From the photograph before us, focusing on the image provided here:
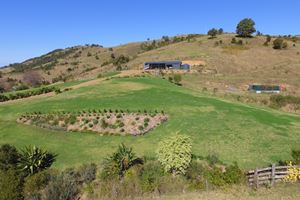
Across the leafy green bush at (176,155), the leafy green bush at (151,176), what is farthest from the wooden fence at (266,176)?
the leafy green bush at (151,176)

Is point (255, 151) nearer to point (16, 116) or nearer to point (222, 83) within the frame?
point (16, 116)

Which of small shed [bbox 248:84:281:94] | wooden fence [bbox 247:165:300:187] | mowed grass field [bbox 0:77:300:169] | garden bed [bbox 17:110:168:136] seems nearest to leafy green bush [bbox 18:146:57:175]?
mowed grass field [bbox 0:77:300:169]

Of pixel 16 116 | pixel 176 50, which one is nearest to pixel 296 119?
pixel 16 116

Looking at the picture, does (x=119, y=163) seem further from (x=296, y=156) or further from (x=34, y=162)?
(x=296, y=156)

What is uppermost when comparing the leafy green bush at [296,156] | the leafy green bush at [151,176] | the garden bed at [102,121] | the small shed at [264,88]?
the garden bed at [102,121]

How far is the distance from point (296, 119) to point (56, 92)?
1415 inches

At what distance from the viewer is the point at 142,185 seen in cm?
2022

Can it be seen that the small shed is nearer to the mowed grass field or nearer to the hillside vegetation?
the hillside vegetation

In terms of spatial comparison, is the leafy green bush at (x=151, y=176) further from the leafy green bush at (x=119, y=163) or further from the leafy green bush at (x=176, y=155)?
the leafy green bush at (x=119, y=163)

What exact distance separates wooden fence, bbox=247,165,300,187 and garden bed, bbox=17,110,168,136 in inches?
538

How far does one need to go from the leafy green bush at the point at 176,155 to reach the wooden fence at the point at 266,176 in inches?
179

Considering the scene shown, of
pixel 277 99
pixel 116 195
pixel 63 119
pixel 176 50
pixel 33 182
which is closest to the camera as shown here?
pixel 116 195

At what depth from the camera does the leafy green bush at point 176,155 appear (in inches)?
870

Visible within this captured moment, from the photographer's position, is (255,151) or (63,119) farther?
(63,119)
